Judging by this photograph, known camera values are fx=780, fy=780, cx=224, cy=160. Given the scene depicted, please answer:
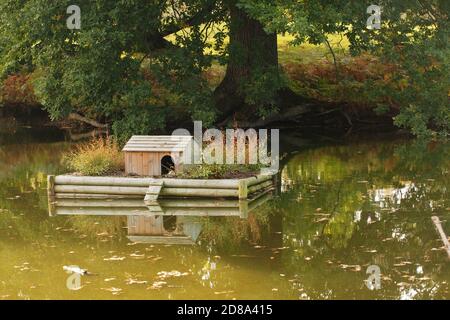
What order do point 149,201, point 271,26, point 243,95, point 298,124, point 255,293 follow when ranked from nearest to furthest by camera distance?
1. point 255,293
2. point 149,201
3. point 271,26
4. point 243,95
5. point 298,124

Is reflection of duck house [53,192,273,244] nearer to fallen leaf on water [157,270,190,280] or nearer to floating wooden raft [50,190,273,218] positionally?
floating wooden raft [50,190,273,218]

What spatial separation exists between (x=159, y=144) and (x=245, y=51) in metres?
9.42

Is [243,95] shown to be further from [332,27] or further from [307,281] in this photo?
[307,281]

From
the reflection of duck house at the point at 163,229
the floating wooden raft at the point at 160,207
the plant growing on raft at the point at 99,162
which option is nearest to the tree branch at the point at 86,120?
the plant growing on raft at the point at 99,162

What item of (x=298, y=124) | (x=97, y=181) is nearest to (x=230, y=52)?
(x=298, y=124)

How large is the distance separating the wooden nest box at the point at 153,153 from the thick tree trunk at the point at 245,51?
28.8 ft

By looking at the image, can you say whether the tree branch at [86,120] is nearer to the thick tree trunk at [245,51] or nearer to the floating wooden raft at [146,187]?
the thick tree trunk at [245,51]

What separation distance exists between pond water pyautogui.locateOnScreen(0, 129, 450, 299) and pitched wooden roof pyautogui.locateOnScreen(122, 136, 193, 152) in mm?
2427

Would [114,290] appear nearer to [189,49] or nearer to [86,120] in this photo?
[189,49]

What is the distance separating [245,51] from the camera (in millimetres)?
26953

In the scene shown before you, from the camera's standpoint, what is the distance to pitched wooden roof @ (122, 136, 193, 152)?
1822 cm

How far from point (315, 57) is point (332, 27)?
14331 mm

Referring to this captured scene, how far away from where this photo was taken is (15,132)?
113ft

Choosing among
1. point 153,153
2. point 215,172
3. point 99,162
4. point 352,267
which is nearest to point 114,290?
point 352,267
